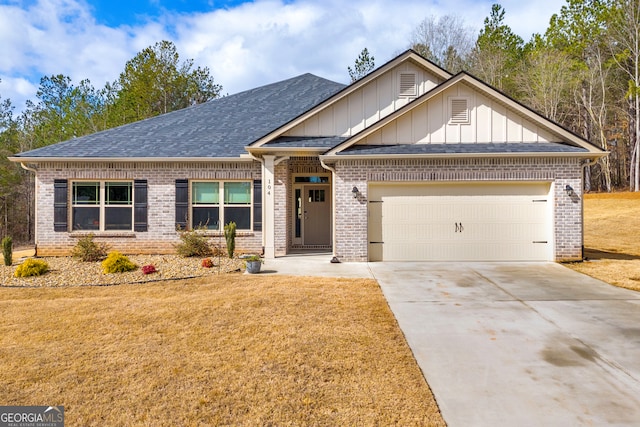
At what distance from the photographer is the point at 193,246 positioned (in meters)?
11.5

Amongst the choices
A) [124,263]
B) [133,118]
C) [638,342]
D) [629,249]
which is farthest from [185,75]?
[638,342]

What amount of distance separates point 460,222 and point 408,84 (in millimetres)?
4919

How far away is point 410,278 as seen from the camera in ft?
28.5

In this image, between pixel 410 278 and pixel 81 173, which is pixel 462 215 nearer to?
pixel 410 278

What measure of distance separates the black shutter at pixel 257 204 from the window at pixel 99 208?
13.2 feet

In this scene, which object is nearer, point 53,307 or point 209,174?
point 53,307

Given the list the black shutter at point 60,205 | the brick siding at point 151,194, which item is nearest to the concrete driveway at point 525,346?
the brick siding at point 151,194

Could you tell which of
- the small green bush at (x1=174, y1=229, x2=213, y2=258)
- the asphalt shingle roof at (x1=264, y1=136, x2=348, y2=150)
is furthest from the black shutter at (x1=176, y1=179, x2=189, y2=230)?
the asphalt shingle roof at (x1=264, y1=136, x2=348, y2=150)

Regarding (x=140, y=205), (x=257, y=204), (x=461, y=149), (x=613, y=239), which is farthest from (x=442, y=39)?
(x=140, y=205)

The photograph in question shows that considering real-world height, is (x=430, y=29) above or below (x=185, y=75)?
above

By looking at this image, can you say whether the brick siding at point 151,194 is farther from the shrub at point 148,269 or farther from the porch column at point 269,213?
the shrub at point 148,269

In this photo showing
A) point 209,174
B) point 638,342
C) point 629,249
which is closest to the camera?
point 638,342

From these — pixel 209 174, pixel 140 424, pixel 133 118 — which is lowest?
pixel 140 424

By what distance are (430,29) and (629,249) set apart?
78.1ft
